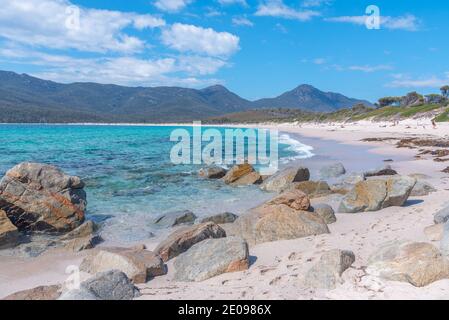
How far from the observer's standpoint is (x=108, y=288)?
4.98 metres

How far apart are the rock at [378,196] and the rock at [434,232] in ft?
8.42

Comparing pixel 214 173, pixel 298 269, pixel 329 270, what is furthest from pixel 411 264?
pixel 214 173

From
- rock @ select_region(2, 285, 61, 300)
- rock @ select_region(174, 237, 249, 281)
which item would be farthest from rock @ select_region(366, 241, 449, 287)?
rock @ select_region(2, 285, 61, 300)

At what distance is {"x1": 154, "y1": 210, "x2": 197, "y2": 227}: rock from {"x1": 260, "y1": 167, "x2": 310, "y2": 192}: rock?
4827mm

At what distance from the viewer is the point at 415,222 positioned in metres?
7.92

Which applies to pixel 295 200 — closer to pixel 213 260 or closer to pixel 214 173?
pixel 213 260

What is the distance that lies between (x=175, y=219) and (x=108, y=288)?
5.34 metres

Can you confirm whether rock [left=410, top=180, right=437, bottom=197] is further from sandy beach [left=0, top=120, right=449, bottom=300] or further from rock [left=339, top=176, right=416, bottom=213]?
rock [left=339, top=176, right=416, bottom=213]

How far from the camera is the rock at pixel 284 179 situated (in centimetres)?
1462

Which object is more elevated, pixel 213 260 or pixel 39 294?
pixel 213 260

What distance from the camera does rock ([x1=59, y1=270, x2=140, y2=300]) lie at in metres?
4.66

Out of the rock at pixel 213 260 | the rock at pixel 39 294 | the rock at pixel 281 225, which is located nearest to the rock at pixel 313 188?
the rock at pixel 281 225
